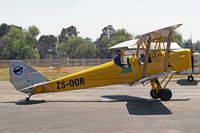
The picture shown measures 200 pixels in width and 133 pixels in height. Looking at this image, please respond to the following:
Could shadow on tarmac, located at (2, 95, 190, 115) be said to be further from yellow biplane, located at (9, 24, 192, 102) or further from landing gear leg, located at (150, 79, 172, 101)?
yellow biplane, located at (9, 24, 192, 102)

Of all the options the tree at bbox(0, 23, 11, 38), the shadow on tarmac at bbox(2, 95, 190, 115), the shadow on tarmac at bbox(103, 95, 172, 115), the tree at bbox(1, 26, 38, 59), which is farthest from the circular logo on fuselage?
the tree at bbox(0, 23, 11, 38)

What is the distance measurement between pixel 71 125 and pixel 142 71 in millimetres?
7192

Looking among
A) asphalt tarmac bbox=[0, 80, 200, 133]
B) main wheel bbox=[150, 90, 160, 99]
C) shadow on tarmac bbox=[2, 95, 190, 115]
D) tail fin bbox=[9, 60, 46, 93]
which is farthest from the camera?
main wheel bbox=[150, 90, 160, 99]

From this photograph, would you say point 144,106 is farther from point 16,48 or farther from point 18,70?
point 16,48

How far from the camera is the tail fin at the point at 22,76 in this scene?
18156mm

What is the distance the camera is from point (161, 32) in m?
17.6

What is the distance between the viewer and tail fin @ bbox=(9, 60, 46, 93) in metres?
18.2

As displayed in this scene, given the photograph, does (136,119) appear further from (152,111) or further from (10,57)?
(10,57)

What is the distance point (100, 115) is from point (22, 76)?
5247mm

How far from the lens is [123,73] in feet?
61.8

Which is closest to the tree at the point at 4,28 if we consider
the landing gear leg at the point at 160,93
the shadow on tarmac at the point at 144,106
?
the shadow on tarmac at the point at 144,106

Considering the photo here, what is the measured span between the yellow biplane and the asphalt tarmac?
2.08ft

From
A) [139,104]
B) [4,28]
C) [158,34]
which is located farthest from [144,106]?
[4,28]

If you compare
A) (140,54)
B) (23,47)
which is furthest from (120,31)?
(140,54)
